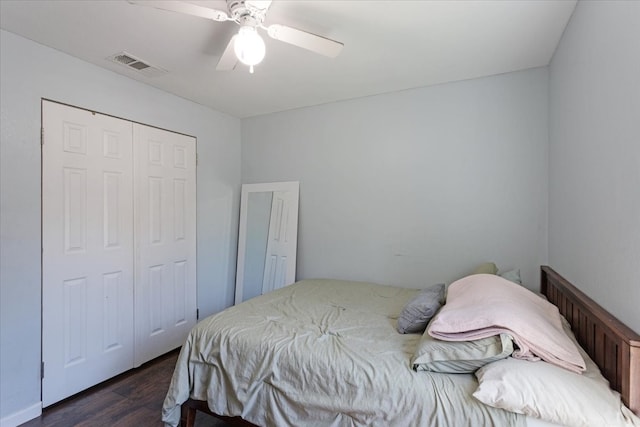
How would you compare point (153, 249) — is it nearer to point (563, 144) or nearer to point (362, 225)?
point (362, 225)

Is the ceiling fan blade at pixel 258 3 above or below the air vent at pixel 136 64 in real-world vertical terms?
below

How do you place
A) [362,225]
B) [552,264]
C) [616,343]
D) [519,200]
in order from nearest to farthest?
[616,343]
[552,264]
[519,200]
[362,225]

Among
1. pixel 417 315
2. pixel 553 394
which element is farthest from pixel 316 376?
pixel 553 394

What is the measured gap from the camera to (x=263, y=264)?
11.5ft

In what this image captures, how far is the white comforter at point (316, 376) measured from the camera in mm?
1277

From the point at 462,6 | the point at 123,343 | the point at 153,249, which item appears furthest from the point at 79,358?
the point at 462,6

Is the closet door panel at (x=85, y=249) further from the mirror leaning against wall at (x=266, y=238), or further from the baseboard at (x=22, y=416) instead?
the mirror leaning against wall at (x=266, y=238)

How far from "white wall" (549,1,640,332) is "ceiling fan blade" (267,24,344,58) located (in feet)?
3.86

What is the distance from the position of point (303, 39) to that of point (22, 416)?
9.48ft

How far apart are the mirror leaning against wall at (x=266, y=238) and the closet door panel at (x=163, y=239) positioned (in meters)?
0.59

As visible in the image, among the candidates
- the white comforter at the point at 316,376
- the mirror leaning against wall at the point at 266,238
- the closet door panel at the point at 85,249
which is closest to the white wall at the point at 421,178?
the mirror leaning against wall at the point at 266,238

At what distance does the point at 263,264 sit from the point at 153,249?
44.5 inches

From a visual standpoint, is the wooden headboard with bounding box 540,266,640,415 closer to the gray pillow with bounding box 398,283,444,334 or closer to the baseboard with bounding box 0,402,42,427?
the gray pillow with bounding box 398,283,444,334

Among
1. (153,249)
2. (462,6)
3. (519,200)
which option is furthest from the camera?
(153,249)
